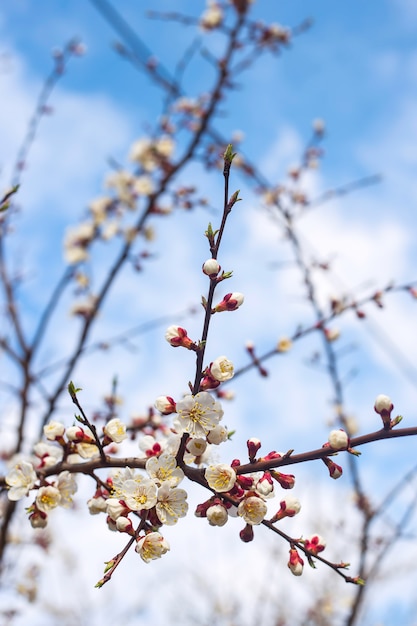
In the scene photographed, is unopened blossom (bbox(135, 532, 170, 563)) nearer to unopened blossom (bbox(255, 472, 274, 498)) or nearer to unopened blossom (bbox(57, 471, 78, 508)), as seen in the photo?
unopened blossom (bbox(255, 472, 274, 498))

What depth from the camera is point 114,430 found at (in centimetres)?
169

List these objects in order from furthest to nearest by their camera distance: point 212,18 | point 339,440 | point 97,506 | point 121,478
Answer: point 212,18
point 97,506
point 121,478
point 339,440

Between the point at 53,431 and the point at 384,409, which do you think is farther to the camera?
the point at 53,431

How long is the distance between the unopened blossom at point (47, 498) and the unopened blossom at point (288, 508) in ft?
2.12

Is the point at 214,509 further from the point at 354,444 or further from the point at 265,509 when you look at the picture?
the point at 354,444

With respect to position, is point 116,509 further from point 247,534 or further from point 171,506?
point 247,534

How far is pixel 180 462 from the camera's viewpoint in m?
1.48

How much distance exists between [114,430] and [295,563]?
0.62 metres

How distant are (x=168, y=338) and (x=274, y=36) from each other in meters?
4.01

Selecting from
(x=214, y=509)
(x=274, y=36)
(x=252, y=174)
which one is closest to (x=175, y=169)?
(x=252, y=174)

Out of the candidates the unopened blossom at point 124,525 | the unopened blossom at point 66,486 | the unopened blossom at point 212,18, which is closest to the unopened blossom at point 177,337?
the unopened blossom at point 124,525

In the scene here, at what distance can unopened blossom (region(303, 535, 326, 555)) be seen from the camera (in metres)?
1.50

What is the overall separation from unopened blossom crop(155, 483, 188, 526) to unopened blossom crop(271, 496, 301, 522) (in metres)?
0.25

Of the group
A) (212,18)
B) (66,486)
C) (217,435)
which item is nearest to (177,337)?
(217,435)
